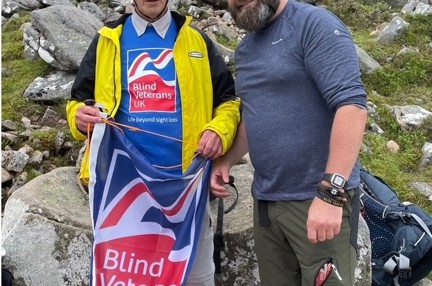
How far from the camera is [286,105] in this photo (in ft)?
11.3

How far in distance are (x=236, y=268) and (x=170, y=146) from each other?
4.87 feet

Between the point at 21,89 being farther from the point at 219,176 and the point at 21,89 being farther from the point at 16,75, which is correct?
the point at 219,176

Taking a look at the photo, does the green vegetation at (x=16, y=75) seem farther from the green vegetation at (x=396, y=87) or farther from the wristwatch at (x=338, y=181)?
the wristwatch at (x=338, y=181)

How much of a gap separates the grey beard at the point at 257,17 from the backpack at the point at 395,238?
2.84 m

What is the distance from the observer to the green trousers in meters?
3.52

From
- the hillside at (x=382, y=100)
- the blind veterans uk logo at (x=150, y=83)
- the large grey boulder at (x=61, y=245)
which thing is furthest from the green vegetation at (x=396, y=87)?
the blind veterans uk logo at (x=150, y=83)

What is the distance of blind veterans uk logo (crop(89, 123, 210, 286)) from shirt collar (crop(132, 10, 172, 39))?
761 mm

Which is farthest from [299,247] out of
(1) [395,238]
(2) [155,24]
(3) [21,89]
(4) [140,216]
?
(3) [21,89]

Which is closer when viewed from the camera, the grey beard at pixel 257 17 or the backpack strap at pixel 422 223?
the grey beard at pixel 257 17

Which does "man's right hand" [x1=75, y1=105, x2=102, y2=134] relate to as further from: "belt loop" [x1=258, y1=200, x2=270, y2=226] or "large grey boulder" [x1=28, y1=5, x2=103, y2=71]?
"large grey boulder" [x1=28, y1=5, x2=103, y2=71]

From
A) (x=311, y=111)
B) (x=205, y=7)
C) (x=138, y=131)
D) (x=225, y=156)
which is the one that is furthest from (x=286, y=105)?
(x=205, y=7)

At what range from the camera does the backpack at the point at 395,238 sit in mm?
5289

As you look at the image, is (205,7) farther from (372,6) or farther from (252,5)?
(252,5)

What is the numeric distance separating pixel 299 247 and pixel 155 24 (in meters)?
1.83
